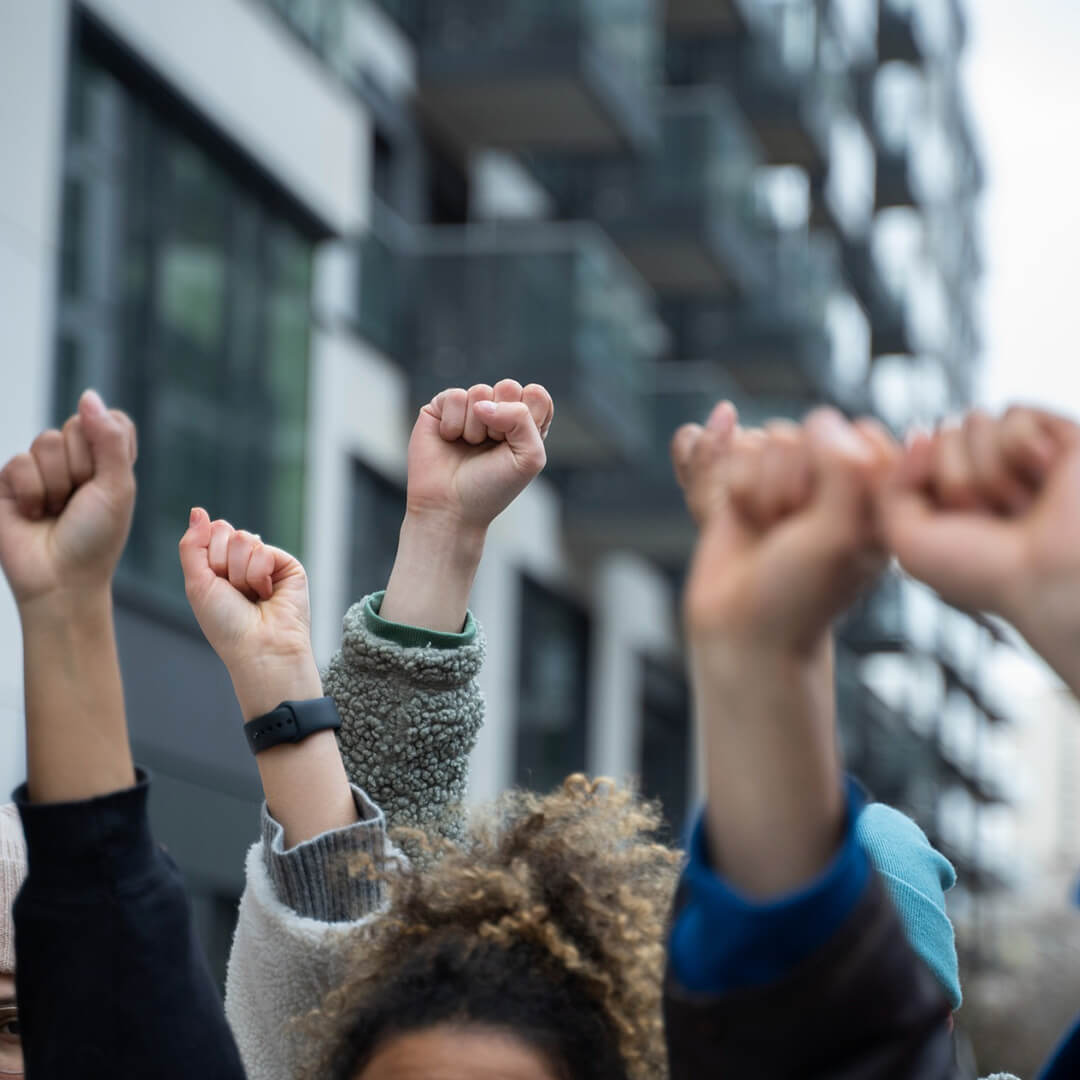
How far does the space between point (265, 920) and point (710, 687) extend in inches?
34.6

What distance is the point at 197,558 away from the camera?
2125 millimetres

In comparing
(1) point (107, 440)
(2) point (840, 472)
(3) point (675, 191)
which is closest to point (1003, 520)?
(2) point (840, 472)

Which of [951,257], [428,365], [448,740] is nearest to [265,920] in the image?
[448,740]

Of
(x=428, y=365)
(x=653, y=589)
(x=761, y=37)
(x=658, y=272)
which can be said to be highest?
(x=761, y=37)

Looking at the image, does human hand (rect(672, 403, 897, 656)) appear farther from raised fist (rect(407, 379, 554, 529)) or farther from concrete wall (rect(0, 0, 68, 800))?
concrete wall (rect(0, 0, 68, 800))

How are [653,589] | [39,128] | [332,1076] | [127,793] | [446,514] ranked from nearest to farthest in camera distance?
[127,793]
[332,1076]
[446,514]
[39,128]
[653,589]

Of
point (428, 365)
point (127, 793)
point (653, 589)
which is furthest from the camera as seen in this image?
point (653, 589)

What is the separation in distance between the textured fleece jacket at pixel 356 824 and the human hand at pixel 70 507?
1.89ft

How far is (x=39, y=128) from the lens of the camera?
9.19 m

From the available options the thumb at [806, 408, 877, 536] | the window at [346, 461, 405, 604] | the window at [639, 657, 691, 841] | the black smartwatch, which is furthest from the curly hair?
the window at [639, 657, 691, 841]

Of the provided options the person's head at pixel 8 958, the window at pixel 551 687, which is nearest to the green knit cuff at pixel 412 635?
the person's head at pixel 8 958

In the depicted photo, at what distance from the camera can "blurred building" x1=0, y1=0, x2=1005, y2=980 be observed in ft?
32.7

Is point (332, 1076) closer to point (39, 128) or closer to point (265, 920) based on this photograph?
point (265, 920)

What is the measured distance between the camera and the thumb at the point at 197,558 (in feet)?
6.95
